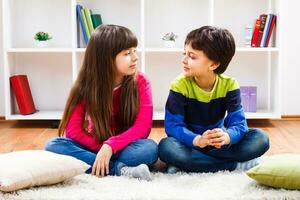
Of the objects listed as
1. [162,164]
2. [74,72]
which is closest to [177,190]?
[162,164]

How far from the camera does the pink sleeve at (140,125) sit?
1966mm

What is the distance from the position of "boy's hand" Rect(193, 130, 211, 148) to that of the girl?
16 cm

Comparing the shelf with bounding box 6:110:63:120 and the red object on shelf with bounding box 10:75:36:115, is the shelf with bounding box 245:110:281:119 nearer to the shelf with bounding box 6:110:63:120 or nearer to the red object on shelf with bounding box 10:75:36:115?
the shelf with bounding box 6:110:63:120

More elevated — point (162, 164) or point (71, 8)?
point (71, 8)

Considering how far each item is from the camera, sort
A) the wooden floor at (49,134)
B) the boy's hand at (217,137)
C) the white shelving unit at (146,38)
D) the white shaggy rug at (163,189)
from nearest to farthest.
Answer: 1. the white shaggy rug at (163,189)
2. the boy's hand at (217,137)
3. the wooden floor at (49,134)
4. the white shelving unit at (146,38)

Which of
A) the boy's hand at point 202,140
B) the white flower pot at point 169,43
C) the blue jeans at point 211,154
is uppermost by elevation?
the white flower pot at point 169,43

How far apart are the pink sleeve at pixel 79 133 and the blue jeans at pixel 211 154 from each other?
9.9 inches

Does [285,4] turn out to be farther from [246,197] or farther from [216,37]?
[246,197]

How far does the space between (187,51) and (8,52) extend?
1618 mm

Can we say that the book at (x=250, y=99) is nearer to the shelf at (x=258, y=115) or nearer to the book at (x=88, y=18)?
the shelf at (x=258, y=115)

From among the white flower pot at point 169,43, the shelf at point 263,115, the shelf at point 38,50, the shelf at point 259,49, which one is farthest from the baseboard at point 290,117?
the shelf at point 38,50

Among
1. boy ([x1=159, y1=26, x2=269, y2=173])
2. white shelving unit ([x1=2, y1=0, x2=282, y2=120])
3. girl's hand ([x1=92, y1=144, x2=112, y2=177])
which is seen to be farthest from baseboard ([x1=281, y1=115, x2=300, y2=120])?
girl's hand ([x1=92, y1=144, x2=112, y2=177])

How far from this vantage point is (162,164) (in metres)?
2.13

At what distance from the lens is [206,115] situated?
6.80 feet
